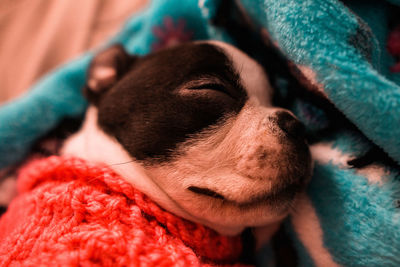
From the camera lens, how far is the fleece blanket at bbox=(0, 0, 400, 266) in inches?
24.9

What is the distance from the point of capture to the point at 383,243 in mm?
642

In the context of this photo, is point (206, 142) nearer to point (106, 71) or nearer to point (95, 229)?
point (95, 229)

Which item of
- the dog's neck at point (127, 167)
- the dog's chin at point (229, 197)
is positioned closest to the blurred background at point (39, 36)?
the dog's neck at point (127, 167)

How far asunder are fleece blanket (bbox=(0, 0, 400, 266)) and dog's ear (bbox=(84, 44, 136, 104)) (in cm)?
31

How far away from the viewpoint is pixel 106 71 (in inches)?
41.2

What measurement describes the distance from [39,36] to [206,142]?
1420mm

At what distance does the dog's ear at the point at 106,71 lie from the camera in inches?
40.9

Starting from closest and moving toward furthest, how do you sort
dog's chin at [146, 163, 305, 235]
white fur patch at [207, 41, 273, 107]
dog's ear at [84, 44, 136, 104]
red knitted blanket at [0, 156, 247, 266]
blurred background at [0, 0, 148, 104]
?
red knitted blanket at [0, 156, 247, 266] → dog's chin at [146, 163, 305, 235] → white fur patch at [207, 41, 273, 107] → dog's ear at [84, 44, 136, 104] → blurred background at [0, 0, 148, 104]

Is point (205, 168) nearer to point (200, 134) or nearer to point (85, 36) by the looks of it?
point (200, 134)

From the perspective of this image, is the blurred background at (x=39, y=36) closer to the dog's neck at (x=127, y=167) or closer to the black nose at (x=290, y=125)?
the dog's neck at (x=127, y=167)

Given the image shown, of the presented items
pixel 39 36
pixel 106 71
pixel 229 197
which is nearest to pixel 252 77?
pixel 229 197

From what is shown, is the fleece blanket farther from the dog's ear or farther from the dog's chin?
the dog's ear

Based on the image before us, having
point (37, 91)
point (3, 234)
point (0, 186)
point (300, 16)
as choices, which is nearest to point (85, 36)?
point (37, 91)

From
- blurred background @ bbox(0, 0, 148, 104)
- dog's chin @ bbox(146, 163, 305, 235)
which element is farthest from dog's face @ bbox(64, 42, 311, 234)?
blurred background @ bbox(0, 0, 148, 104)
